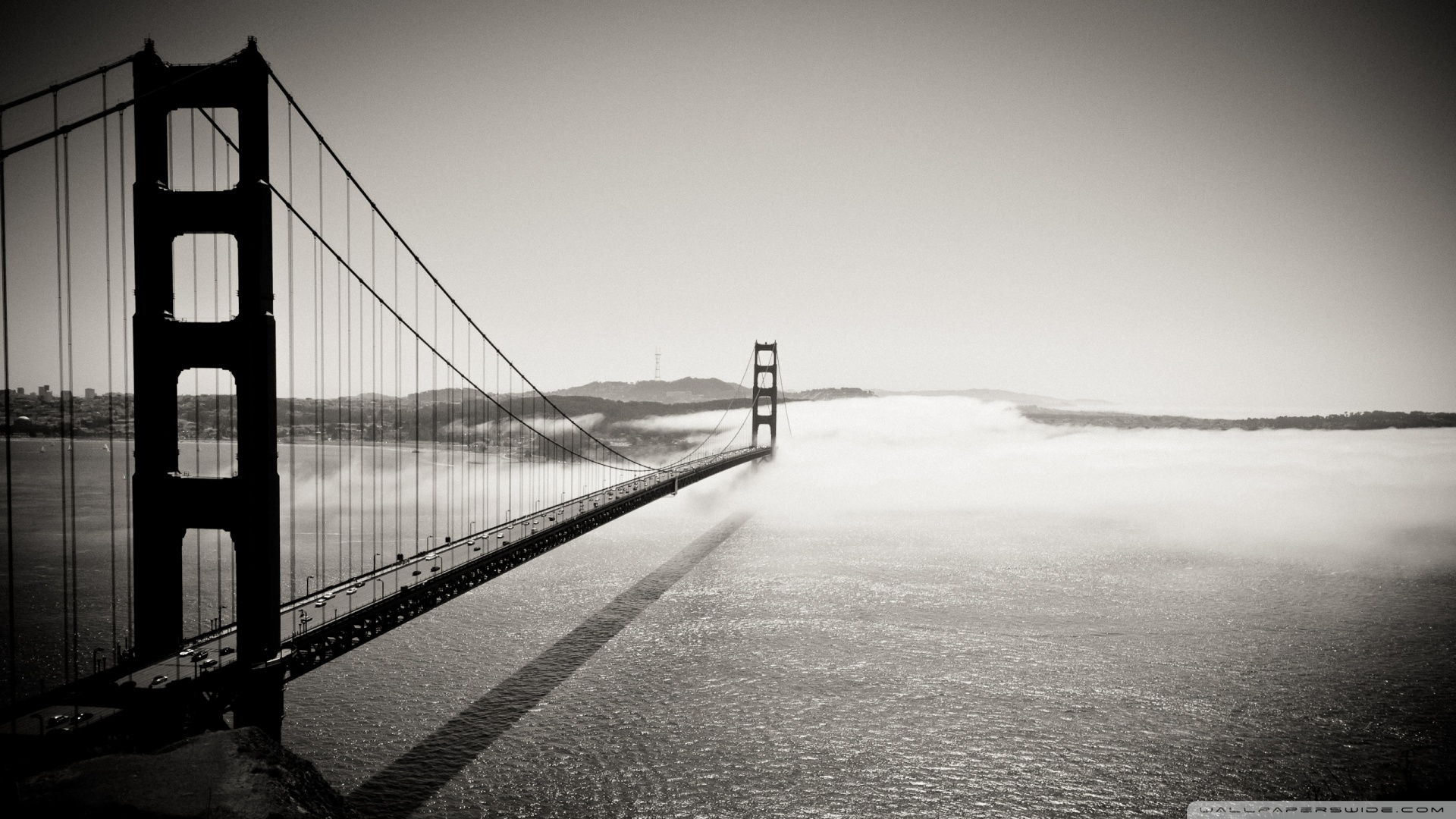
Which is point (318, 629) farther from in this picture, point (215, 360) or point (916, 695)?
point (916, 695)

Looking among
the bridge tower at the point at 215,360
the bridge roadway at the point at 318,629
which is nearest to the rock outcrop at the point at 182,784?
the bridge tower at the point at 215,360

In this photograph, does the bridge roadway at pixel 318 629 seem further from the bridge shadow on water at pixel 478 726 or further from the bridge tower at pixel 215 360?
the bridge shadow on water at pixel 478 726

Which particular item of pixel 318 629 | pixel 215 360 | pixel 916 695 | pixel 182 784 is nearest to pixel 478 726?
pixel 318 629

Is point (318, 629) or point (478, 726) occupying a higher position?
point (318, 629)

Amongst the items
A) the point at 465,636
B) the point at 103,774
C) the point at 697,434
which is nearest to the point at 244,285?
the point at 103,774

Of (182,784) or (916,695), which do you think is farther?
(916,695)

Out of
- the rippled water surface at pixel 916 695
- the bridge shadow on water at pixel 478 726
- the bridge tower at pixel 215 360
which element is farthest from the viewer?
the rippled water surface at pixel 916 695
